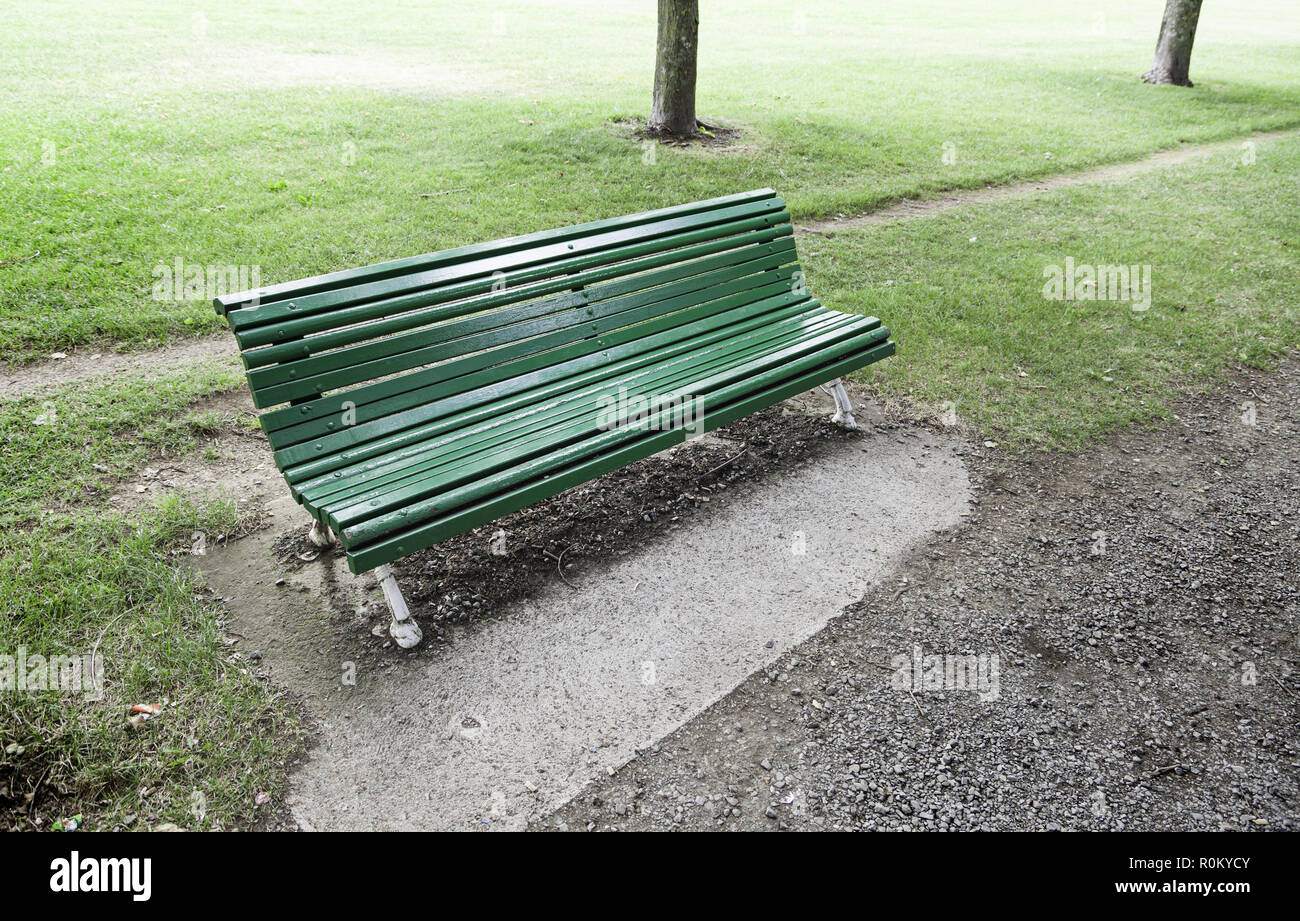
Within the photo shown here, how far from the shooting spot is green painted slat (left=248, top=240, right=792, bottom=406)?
3.26 m

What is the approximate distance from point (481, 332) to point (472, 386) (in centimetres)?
25

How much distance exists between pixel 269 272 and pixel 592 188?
3.17 m

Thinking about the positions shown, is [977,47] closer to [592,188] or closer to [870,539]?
[592,188]

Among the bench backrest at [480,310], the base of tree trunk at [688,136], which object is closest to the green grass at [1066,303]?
the bench backrest at [480,310]

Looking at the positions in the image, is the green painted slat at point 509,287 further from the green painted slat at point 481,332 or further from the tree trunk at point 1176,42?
the tree trunk at point 1176,42

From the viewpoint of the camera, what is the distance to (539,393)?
153 inches

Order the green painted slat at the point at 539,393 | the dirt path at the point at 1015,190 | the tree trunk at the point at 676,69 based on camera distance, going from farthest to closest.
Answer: the tree trunk at the point at 676,69
the dirt path at the point at 1015,190
the green painted slat at the point at 539,393

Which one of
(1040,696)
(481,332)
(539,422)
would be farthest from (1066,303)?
(481,332)

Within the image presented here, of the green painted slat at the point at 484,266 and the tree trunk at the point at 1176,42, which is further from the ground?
the tree trunk at the point at 1176,42

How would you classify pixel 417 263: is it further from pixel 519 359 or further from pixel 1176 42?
pixel 1176 42

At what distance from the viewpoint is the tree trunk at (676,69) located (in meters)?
8.95

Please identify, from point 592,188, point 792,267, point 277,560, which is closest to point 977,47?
point 592,188

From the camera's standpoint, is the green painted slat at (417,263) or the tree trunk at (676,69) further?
the tree trunk at (676,69)
